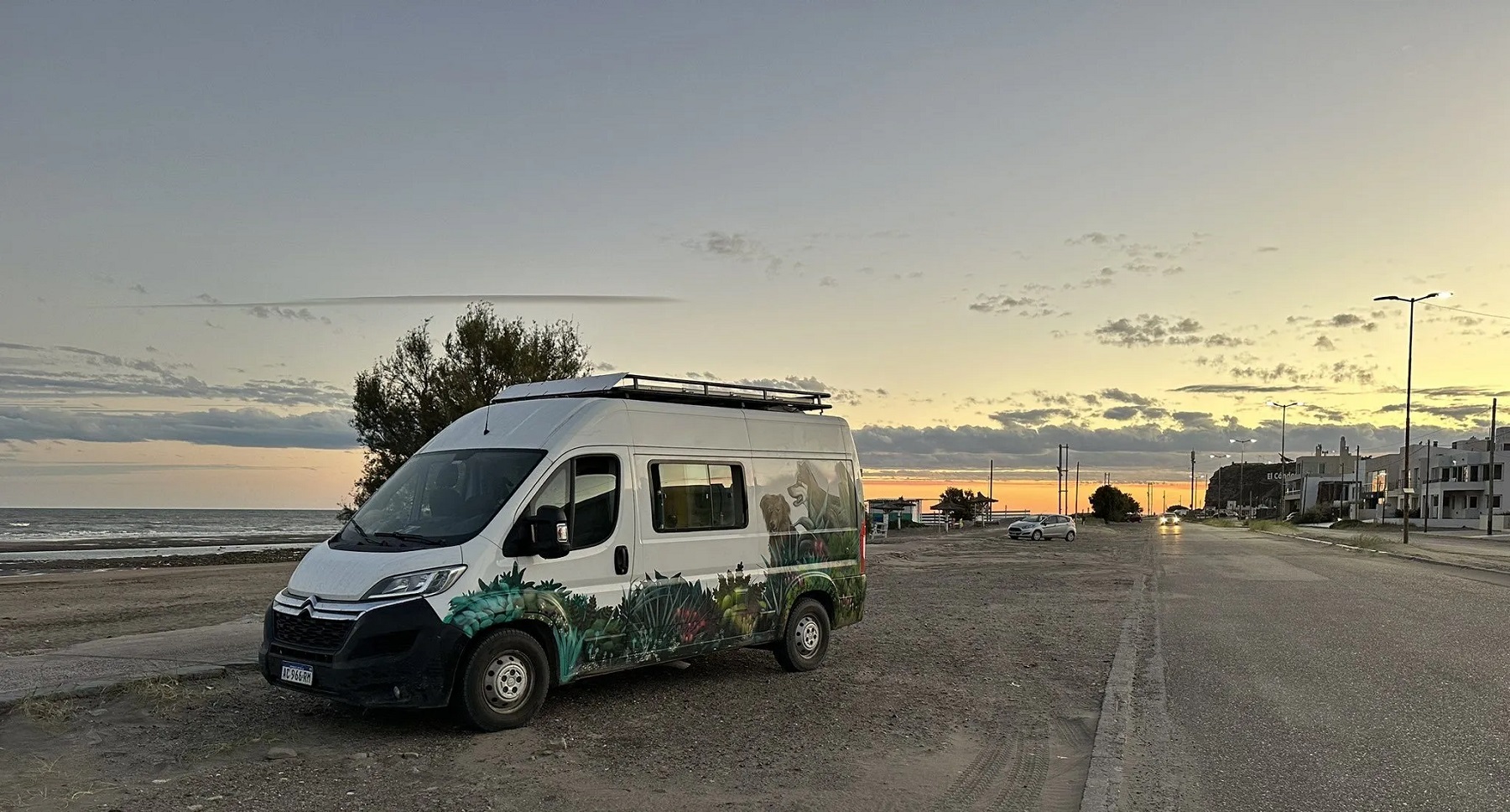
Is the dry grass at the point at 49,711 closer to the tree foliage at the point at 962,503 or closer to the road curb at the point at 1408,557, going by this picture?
the road curb at the point at 1408,557

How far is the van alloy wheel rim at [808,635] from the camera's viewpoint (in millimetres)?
10156

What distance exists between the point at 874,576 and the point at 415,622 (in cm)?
1829

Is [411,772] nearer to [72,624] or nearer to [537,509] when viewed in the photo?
[537,509]

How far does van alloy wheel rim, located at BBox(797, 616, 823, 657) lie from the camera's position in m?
10.2

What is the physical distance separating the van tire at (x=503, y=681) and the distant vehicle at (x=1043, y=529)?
156 feet

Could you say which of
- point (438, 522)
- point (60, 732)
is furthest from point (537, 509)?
point (60, 732)

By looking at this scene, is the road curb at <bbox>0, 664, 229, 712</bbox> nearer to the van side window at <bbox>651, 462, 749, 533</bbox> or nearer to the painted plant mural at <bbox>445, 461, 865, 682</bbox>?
the painted plant mural at <bbox>445, 461, 865, 682</bbox>

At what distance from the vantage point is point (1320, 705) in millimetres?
8773

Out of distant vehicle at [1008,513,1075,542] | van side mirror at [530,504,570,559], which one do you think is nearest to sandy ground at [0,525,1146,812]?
van side mirror at [530,504,570,559]

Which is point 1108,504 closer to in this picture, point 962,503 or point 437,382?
point 962,503

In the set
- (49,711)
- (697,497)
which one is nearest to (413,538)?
(697,497)

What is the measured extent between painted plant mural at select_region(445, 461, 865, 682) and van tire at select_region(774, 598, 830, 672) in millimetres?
184

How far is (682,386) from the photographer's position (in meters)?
9.42

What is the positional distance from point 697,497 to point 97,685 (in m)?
5.12
